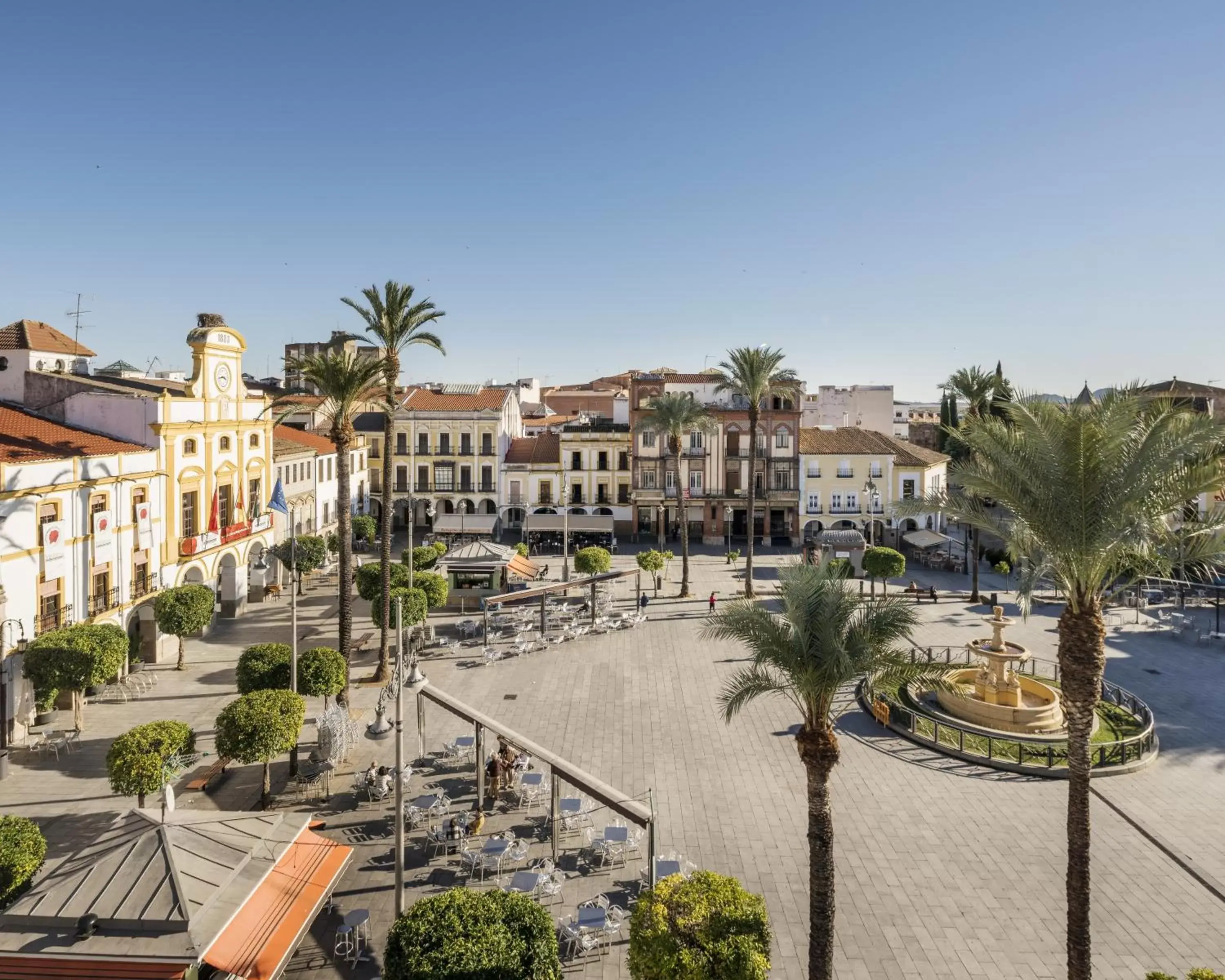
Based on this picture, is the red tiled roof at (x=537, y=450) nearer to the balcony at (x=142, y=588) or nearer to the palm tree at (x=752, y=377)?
the palm tree at (x=752, y=377)

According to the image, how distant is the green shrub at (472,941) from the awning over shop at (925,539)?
42.4 meters

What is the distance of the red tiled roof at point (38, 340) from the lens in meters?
34.8

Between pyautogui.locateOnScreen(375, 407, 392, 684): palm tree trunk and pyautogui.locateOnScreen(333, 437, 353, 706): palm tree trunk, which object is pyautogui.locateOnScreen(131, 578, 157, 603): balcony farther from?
pyautogui.locateOnScreen(333, 437, 353, 706): palm tree trunk

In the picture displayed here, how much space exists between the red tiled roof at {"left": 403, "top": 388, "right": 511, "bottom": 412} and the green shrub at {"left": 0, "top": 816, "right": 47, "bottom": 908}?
47.8 m

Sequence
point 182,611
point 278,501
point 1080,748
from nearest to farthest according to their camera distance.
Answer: point 1080,748 < point 278,501 < point 182,611

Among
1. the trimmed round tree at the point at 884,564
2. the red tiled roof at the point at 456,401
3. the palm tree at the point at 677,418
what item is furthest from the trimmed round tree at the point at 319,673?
the red tiled roof at the point at 456,401

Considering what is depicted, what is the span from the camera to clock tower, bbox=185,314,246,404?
3275cm

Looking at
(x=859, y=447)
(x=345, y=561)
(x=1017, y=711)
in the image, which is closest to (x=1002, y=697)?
(x=1017, y=711)

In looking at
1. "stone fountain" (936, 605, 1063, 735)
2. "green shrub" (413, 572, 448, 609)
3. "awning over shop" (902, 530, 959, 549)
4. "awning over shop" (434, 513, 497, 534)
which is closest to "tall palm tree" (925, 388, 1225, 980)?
"stone fountain" (936, 605, 1063, 735)

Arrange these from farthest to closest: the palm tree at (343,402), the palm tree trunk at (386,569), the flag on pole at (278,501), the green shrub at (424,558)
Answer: the green shrub at (424,558)
the palm tree trunk at (386,569)
the palm tree at (343,402)
the flag on pole at (278,501)

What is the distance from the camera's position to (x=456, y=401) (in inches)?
2389

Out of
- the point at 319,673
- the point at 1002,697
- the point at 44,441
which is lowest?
the point at 1002,697

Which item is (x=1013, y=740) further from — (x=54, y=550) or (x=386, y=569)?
(x=54, y=550)

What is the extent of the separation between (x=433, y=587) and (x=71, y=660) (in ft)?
43.3
